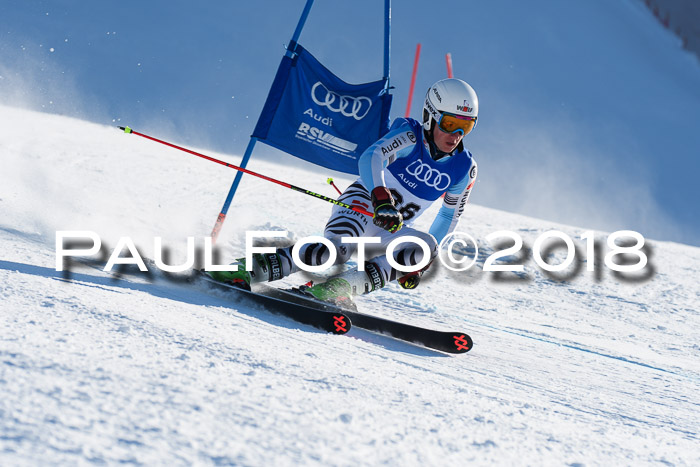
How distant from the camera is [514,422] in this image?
187 cm

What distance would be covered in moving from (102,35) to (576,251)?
416 inches

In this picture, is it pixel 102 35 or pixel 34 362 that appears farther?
pixel 102 35

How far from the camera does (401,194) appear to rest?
12.0 feet

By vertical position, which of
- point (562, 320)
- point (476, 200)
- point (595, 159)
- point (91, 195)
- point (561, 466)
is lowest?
point (561, 466)

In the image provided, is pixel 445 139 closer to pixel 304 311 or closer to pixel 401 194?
pixel 401 194

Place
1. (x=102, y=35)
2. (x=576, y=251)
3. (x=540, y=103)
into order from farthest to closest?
(x=540, y=103) → (x=102, y=35) → (x=576, y=251)

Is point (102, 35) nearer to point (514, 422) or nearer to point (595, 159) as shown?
point (595, 159)

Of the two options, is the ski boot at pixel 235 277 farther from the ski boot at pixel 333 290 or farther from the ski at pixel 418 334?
the ski at pixel 418 334

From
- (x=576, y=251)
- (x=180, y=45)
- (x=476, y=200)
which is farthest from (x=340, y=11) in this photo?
(x=576, y=251)

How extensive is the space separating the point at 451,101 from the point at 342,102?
171 cm

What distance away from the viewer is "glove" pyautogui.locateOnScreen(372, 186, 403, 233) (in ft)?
10.3

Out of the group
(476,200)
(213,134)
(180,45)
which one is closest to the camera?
(213,134)

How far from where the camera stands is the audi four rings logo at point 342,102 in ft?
16.2

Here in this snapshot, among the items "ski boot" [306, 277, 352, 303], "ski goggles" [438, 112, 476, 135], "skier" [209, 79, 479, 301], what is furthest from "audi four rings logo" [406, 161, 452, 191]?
"ski boot" [306, 277, 352, 303]
